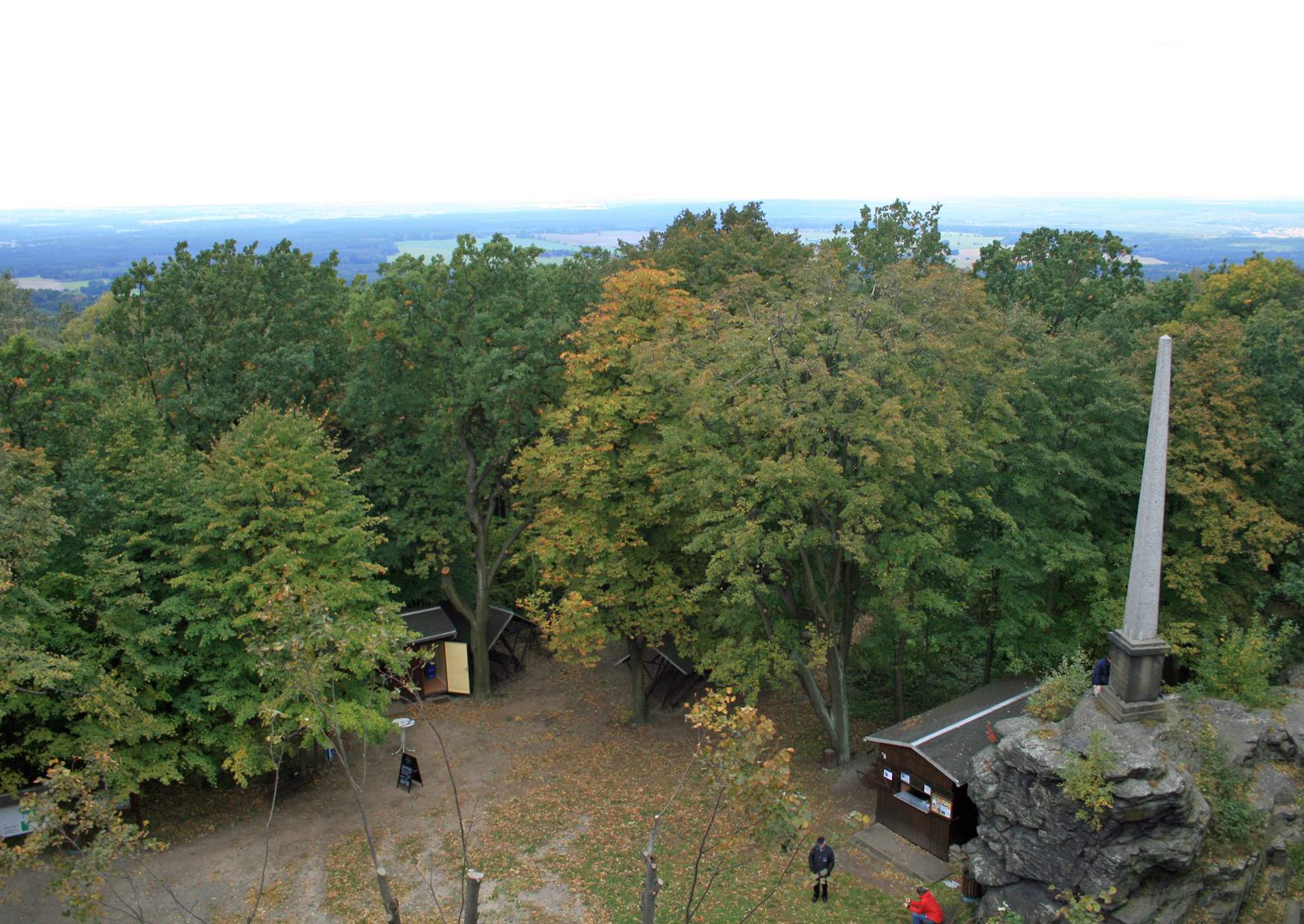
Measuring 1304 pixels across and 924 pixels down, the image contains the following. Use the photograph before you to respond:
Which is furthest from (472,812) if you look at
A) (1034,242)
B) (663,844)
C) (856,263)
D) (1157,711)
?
(1034,242)

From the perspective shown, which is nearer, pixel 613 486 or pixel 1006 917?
pixel 1006 917

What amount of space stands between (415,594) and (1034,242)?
25.9m

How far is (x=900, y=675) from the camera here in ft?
72.8

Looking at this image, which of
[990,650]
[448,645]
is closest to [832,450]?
[990,650]

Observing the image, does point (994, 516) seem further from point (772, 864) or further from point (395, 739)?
point (395, 739)

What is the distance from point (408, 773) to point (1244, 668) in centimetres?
1759

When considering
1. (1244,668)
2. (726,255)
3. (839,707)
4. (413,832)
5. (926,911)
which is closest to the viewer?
(926,911)

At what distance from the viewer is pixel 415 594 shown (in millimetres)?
26984

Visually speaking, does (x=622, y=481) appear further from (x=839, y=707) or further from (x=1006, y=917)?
(x=1006, y=917)

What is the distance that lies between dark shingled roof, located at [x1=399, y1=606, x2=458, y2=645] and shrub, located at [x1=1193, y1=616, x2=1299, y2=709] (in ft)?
60.6

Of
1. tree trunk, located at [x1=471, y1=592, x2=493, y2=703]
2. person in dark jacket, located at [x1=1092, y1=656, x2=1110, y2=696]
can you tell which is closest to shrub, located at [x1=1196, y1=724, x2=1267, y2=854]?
person in dark jacket, located at [x1=1092, y1=656, x2=1110, y2=696]

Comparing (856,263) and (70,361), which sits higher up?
(856,263)

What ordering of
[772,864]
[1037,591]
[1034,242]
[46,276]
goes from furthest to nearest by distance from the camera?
[46,276], [1034,242], [1037,591], [772,864]

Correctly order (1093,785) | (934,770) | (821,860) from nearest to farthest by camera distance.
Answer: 1. (1093,785)
2. (821,860)
3. (934,770)
